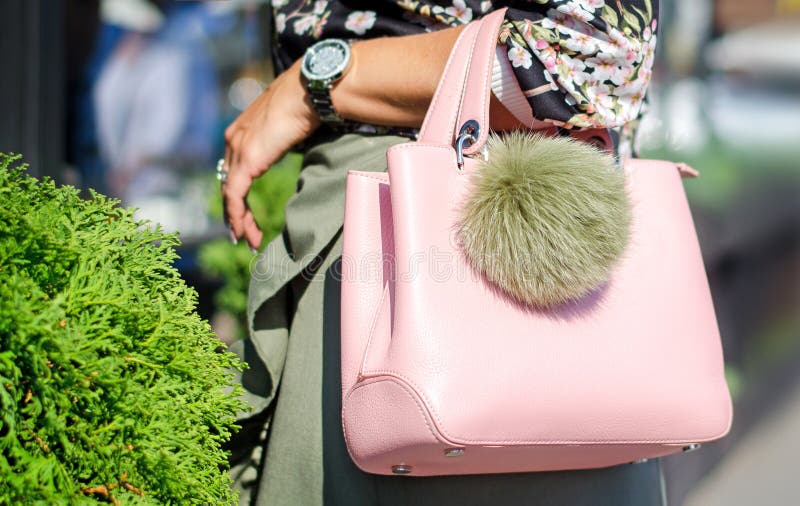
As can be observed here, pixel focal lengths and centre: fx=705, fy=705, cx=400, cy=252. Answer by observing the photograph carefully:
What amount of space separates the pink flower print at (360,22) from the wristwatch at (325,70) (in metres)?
0.04

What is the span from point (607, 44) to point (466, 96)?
22cm

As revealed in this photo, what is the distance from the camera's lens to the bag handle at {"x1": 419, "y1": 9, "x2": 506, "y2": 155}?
101 centimetres

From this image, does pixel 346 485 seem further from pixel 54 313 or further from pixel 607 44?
pixel 607 44

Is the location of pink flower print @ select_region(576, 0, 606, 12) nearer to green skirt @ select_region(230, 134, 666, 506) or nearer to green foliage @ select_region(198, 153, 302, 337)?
green skirt @ select_region(230, 134, 666, 506)

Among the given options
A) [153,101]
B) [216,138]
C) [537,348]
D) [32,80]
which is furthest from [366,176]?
[216,138]

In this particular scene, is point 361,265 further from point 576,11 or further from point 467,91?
point 576,11

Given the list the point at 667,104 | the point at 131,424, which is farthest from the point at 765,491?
the point at 131,424

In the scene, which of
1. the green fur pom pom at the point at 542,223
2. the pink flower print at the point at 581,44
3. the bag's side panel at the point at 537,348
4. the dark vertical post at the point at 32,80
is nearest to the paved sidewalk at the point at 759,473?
the bag's side panel at the point at 537,348

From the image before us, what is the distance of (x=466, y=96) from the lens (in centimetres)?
103

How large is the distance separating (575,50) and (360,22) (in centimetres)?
39

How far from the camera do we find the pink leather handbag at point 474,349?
0.92 meters

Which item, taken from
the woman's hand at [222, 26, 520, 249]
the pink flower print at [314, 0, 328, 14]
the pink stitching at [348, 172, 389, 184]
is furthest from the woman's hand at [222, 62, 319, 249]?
the pink stitching at [348, 172, 389, 184]

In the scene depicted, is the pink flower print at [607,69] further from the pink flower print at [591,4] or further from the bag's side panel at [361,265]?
the bag's side panel at [361,265]

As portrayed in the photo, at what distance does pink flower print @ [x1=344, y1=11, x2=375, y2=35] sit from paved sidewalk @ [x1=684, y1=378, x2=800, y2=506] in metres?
2.91
